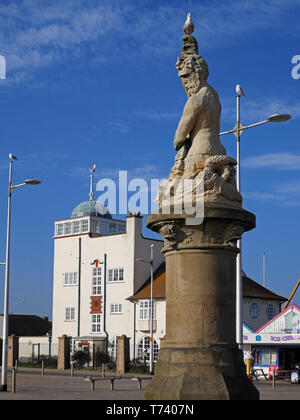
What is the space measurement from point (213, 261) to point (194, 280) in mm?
425

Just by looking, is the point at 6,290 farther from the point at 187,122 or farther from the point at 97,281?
the point at 97,281

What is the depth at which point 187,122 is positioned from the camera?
1191 cm

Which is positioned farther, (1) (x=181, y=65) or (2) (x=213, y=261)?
(1) (x=181, y=65)

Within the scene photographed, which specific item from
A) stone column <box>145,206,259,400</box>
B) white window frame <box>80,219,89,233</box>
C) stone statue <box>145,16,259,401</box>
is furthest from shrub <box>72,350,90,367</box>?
stone column <box>145,206,259,400</box>

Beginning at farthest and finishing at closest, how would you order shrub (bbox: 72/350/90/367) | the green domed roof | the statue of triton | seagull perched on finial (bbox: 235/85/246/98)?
the green domed roof → shrub (bbox: 72/350/90/367) → seagull perched on finial (bbox: 235/85/246/98) → the statue of triton

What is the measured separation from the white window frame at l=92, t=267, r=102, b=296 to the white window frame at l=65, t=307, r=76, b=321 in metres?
3.25

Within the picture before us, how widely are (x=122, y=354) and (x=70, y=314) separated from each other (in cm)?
1321

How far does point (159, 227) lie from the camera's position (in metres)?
11.6

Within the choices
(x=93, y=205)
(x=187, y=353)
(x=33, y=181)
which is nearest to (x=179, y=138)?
(x=187, y=353)

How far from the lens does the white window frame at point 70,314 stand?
62716 mm

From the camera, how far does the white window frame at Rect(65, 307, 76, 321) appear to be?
6272cm

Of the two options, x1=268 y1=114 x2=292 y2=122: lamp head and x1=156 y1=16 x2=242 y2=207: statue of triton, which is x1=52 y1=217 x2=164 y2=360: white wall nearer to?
x1=268 y1=114 x2=292 y2=122: lamp head

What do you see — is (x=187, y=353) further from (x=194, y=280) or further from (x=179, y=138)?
(x=179, y=138)
